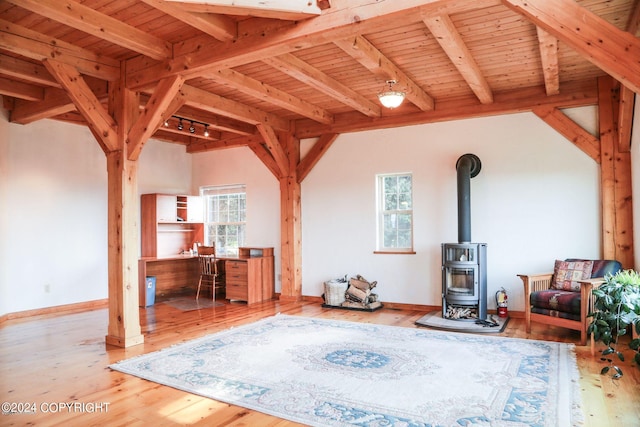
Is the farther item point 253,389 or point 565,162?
point 565,162

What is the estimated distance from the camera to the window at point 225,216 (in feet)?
27.0

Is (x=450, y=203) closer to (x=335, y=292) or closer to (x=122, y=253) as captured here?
(x=335, y=292)

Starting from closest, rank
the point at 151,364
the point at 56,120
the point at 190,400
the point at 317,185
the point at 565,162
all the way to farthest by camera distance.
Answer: the point at 190,400, the point at 151,364, the point at 565,162, the point at 56,120, the point at 317,185

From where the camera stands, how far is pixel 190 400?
3090mm

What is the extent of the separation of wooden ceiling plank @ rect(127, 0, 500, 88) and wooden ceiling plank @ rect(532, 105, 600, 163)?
3.24 metres

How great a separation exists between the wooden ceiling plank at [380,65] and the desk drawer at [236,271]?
381 cm

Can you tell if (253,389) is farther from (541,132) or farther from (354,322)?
(541,132)

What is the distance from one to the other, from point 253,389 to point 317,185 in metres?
4.39

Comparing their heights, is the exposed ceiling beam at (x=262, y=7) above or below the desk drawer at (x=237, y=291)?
above

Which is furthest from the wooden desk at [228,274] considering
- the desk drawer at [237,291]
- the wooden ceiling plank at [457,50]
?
the wooden ceiling plank at [457,50]

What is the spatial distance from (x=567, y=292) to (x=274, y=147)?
4.69 meters

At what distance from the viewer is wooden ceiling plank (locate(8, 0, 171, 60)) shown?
10.4 feet

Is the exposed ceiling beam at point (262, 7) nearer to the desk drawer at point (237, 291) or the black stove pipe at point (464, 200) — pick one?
the black stove pipe at point (464, 200)

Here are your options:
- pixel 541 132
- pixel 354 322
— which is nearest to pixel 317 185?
pixel 354 322
